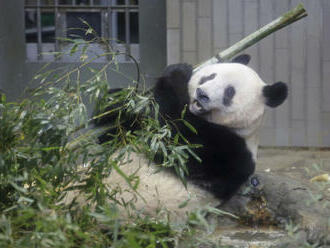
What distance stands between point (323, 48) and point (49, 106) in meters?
3.20

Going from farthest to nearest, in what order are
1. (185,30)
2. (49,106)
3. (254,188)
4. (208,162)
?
(185,30) < (254,188) < (208,162) < (49,106)

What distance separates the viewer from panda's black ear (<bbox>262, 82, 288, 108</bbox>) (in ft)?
10.5

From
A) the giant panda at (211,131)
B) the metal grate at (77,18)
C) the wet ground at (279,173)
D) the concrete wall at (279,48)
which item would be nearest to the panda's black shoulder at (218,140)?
the giant panda at (211,131)

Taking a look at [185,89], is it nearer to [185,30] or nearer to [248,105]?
[248,105]

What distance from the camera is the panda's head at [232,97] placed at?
3139 millimetres

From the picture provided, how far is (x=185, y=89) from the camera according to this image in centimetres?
329

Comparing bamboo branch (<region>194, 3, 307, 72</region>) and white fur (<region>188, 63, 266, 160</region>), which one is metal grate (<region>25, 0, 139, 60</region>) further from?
white fur (<region>188, 63, 266, 160</region>)

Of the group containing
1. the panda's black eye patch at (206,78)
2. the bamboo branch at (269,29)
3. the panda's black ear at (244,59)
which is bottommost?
the panda's black eye patch at (206,78)

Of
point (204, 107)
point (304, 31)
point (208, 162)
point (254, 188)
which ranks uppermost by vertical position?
point (304, 31)

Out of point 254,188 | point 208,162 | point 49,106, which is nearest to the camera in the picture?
point 49,106

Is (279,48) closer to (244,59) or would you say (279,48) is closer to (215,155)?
(244,59)

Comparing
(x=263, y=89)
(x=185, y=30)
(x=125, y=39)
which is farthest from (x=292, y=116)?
(x=263, y=89)

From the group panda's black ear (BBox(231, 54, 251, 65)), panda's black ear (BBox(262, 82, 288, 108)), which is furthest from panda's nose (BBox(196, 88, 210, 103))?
panda's black ear (BBox(231, 54, 251, 65))

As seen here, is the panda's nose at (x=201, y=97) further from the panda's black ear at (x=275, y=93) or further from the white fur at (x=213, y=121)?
the panda's black ear at (x=275, y=93)
